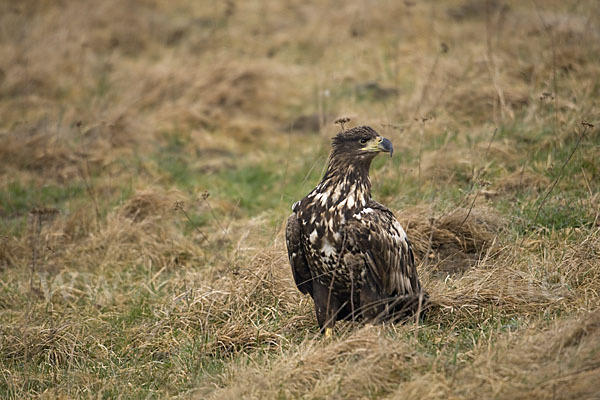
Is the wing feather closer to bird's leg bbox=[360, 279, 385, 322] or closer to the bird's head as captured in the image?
bird's leg bbox=[360, 279, 385, 322]

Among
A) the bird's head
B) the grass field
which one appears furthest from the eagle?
the grass field

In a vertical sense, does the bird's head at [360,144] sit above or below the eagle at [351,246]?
above

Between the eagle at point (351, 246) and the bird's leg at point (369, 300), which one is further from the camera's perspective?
the bird's leg at point (369, 300)

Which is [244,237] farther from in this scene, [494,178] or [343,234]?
[494,178]

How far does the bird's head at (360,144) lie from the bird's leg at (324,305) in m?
0.82

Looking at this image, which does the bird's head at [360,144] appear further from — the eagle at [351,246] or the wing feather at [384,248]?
the wing feather at [384,248]

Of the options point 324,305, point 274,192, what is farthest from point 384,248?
point 274,192

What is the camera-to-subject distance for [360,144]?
14.0ft

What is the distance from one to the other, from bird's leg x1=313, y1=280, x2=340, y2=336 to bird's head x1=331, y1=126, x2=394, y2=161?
819 mm

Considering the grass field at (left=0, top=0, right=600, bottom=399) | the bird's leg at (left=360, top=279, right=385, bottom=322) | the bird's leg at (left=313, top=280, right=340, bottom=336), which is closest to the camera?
the grass field at (left=0, top=0, right=600, bottom=399)

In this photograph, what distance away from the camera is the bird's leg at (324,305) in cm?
430

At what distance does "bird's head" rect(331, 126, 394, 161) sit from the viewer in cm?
421

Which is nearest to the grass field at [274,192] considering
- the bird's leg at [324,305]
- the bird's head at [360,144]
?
the bird's leg at [324,305]

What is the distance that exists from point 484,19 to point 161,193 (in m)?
6.59
